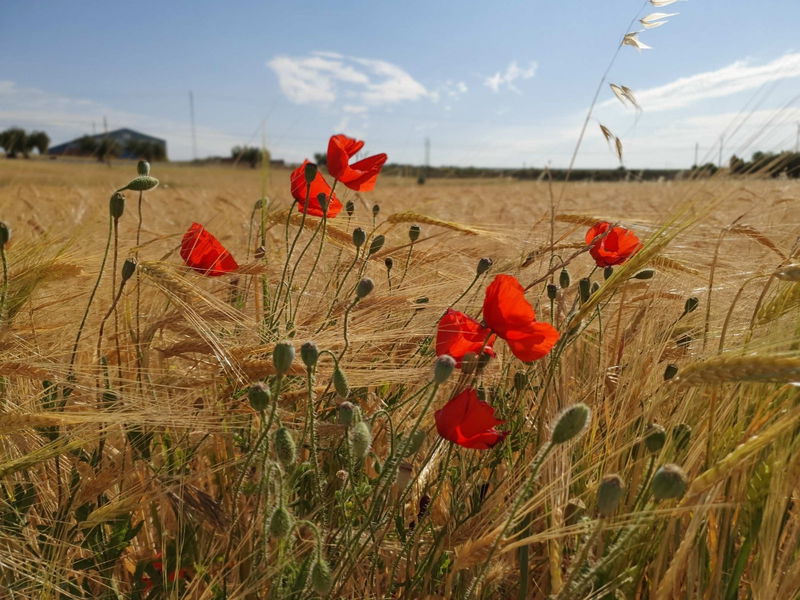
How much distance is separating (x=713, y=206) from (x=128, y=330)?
3.35ft

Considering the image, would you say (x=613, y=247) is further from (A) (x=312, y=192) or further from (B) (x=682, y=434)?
(A) (x=312, y=192)

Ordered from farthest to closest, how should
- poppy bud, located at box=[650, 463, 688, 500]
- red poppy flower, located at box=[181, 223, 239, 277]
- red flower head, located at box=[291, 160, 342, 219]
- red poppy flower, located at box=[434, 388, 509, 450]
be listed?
red flower head, located at box=[291, 160, 342, 219], red poppy flower, located at box=[181, 223, 239, 277], red poppy flower, located at box=[434, 388, 509, 450], poppy bud, located at box=[650, 463, 688, 500]

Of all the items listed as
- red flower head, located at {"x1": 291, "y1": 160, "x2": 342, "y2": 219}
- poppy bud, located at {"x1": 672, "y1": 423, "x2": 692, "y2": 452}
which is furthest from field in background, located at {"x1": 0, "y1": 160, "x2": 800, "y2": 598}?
red flower head, located at {"x1": 291, "y1": 160, "x2": 342, "y2": 219}

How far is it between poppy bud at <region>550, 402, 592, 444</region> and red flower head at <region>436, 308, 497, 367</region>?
9.3 inches

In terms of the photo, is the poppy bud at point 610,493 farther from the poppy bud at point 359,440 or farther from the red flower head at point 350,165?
the red flower head at point 350,165

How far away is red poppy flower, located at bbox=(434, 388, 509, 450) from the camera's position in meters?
0.81

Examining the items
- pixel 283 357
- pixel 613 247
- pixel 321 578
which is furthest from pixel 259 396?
pixel 613 247

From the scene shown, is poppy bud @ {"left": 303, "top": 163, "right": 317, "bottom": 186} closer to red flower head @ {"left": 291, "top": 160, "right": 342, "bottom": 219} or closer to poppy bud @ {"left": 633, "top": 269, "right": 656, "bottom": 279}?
red flower head @ {"left": 291, "top": 160, "right": 342, "bottom": 219}

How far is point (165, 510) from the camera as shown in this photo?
1.06 meters

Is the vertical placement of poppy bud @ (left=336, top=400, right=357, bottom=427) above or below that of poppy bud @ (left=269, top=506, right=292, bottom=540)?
above

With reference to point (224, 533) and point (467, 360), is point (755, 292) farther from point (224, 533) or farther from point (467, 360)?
point (224, 533)

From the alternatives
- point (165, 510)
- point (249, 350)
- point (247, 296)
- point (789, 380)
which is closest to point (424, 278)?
point (247, 296)

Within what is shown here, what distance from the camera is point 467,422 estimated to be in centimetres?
82

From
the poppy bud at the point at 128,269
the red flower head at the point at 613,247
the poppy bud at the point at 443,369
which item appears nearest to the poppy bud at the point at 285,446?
the poppy bud at the point at 443,369
